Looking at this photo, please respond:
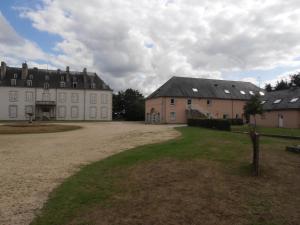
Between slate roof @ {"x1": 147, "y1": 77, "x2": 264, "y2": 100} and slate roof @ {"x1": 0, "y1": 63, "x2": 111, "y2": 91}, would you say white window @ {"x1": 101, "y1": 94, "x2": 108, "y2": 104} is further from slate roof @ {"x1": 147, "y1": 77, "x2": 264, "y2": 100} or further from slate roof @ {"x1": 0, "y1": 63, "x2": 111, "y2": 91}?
slate roof @ {"x1": 147, "y1": 77, "x2": 264, "y2": 100}

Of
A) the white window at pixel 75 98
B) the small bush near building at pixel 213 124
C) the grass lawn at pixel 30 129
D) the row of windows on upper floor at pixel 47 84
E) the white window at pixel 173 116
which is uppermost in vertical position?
the row of windows on upper floor at pixel 47 84

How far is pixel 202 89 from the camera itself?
139 feet

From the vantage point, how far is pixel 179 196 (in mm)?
5172

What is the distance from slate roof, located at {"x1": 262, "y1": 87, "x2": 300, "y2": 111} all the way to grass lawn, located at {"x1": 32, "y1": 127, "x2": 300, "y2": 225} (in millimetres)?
23390

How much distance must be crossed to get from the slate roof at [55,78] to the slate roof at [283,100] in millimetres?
30780

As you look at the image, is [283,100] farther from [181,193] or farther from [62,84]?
[62,84]

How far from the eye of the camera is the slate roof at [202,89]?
40.1m

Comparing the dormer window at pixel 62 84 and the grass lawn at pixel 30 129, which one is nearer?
the grass lawn at pixel 30 129

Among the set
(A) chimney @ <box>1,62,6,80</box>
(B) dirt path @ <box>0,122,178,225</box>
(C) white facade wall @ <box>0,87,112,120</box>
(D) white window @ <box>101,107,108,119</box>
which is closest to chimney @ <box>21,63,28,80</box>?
(C) white facade wall @ <box>0,87,112,120</box>

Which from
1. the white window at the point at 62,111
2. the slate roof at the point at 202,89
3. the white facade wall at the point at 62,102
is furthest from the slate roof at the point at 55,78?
the slate roof at the point at 202,89

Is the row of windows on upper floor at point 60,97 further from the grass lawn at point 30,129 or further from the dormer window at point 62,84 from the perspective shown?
the grass lawn at point 30,129

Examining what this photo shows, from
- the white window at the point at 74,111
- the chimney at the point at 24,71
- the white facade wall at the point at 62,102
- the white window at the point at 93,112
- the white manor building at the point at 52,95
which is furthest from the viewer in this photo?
the white window at the point at 93,112

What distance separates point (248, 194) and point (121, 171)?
134 inches

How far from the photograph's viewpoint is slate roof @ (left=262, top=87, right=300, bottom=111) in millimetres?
28800
